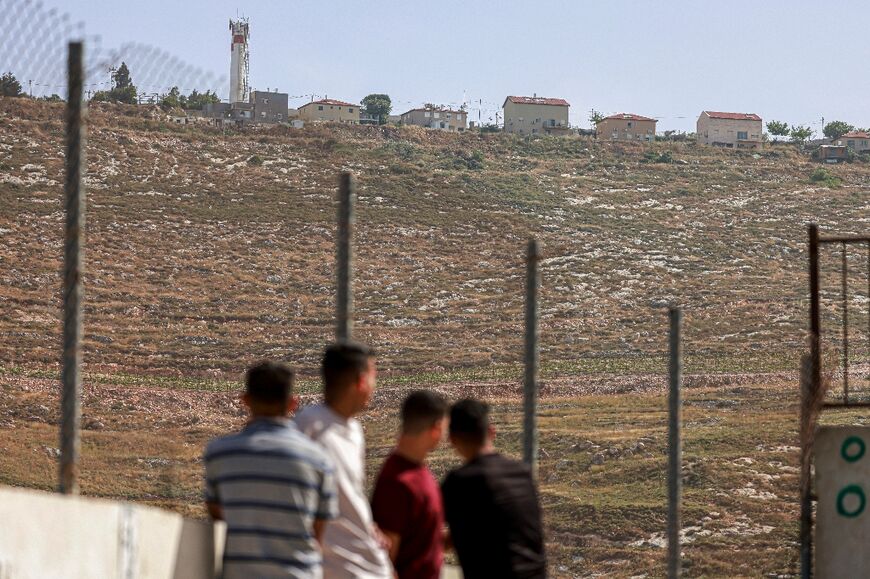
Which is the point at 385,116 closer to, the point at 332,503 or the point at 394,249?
the point at 394,249

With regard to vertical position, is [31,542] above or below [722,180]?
below

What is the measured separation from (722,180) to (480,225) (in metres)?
27.0

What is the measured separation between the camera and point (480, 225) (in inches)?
3310

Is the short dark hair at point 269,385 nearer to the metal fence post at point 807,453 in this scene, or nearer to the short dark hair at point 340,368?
the short dark hair at point 340,368

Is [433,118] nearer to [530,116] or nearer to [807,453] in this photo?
[530,116]

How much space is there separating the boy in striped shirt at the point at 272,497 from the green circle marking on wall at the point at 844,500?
469 centimetres

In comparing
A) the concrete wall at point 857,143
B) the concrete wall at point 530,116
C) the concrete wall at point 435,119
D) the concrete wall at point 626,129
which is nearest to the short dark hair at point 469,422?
the concrete wall at point 626,129

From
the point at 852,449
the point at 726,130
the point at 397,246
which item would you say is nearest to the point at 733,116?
the point at 726,130

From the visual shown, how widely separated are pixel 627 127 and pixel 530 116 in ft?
30.2

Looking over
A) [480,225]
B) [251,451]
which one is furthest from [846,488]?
[480,225]

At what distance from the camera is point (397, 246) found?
7850 cm

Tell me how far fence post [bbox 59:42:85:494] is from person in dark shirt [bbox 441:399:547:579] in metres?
1.29

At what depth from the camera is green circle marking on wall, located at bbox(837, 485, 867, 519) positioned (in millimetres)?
7953

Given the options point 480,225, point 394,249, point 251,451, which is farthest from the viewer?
point 480,225
